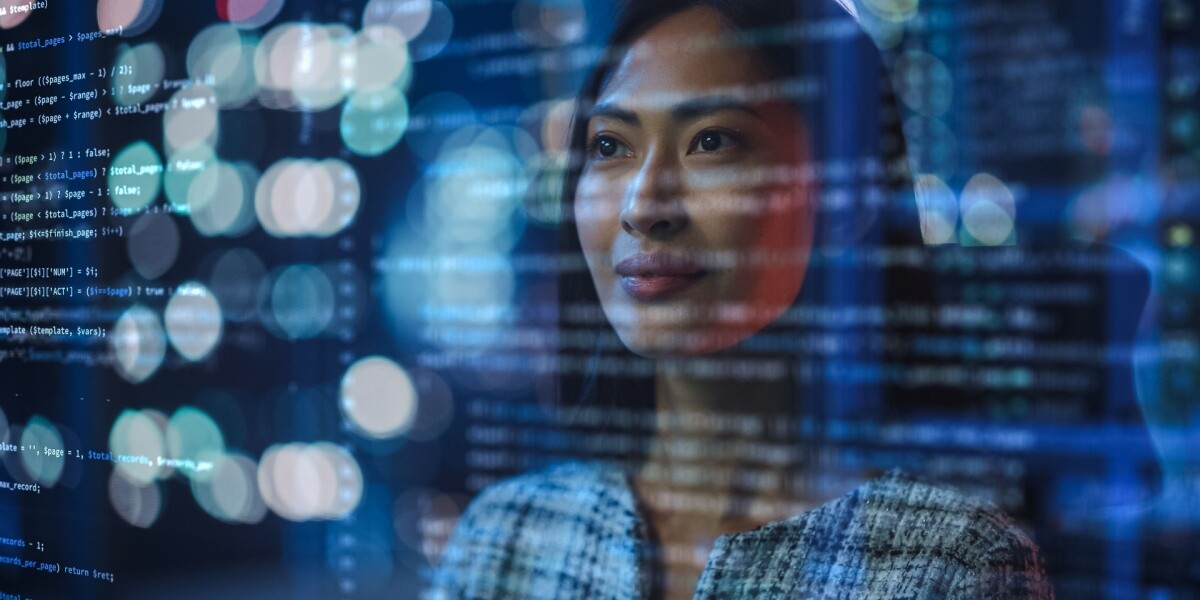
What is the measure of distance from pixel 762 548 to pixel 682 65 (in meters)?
0.30

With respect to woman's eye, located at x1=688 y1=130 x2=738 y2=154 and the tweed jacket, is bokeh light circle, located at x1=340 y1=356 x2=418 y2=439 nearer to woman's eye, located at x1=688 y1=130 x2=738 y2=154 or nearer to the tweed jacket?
the tweed jacket

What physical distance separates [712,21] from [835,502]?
0.29 metres

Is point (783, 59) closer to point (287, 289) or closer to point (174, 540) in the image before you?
point (287, 289)

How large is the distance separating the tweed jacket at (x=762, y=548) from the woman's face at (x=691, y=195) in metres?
0.12

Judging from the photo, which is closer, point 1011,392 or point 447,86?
point 1011,392

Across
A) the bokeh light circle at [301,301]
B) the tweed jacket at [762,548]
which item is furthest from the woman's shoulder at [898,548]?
the bokeh light circle at [301,301]

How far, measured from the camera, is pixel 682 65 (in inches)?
22.4

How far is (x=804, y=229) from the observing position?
53 cm

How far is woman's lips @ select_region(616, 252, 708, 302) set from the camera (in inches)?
22.4

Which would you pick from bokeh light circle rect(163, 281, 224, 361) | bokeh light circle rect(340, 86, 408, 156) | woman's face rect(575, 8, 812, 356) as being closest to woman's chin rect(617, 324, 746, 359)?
woman's face rect(575, 8, 812, 356)

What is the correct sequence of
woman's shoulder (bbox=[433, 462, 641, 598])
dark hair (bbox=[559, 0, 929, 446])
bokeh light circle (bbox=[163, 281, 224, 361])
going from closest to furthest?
dark hair (bbox=[559, 0, 929, 446]) → woman's shoulder (bbox=[433, 462, 641, 598]) → bokeh light circle (bbox=[163, 281, 224, 361])

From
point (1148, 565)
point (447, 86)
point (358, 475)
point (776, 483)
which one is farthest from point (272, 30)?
point (1148, 565)

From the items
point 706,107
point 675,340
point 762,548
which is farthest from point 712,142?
point 762,548

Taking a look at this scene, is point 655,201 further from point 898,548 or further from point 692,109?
point 898,548
